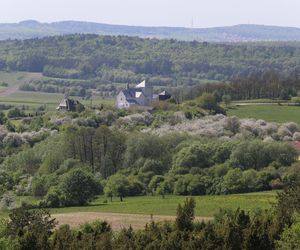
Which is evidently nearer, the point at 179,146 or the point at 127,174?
the point at 127,174

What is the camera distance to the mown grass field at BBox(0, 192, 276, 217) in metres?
41.1

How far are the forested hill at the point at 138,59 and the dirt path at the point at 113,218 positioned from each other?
10717 cm

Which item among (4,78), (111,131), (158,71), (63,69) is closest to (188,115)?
(111,131)

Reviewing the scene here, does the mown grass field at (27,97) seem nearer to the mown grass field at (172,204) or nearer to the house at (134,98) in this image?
the house at (134,98)

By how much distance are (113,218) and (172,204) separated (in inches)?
195

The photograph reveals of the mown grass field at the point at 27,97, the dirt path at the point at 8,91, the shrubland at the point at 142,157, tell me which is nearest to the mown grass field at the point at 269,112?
the shrubland at the point at 142,157

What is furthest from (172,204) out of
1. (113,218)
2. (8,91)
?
(8,91)

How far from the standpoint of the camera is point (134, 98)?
94.6 m

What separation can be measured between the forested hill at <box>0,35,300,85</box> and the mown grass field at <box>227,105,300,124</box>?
204ft

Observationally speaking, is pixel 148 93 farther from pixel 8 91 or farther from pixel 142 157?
pixel 142 157

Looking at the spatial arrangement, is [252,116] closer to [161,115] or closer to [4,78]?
[161,115]

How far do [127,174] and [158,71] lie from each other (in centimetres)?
Answer: 11387

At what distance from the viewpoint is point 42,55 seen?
162 meters

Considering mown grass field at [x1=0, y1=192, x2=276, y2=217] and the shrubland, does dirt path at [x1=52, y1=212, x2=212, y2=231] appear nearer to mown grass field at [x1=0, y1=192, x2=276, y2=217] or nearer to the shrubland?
mown grass field at [x1=0, y1=192, x2=276, y2=217]
